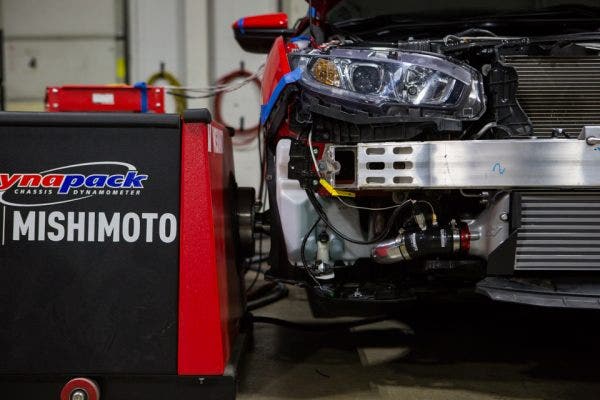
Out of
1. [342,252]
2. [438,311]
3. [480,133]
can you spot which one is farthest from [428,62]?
[438,311]

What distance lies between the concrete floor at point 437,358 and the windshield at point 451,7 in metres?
1.07

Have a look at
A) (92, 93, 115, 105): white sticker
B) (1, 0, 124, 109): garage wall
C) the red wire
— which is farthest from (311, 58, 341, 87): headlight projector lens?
(1, 0, 124, 109): garage wall

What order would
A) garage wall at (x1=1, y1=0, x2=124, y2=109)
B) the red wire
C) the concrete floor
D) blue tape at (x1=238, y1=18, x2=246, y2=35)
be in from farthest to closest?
garage wall at (x1=1, y1=0, x2=124, y2=109), the red wire, blue tape at (x1=238, y1=18, x2=246, y2=35), the concrete floor

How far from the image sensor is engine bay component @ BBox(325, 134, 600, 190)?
1.54 meters

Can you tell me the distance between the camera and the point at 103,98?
343cm

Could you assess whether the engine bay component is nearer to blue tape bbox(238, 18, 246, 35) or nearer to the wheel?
the wheel

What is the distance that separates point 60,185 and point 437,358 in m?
1.56

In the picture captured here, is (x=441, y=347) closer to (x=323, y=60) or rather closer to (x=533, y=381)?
(x=533, y=381)

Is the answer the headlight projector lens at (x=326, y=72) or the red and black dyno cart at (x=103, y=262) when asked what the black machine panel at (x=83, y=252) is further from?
the headlight projector lens at (x=326, y=72)

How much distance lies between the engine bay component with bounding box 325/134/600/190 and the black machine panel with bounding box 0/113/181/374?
0.62 m

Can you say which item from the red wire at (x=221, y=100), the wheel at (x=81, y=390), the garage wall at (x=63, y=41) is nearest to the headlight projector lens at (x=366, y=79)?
the wheel at (x=81, y=390)

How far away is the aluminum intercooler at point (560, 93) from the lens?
172cm

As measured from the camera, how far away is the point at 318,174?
169 cm

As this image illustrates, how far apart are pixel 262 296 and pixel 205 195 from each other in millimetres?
1687
